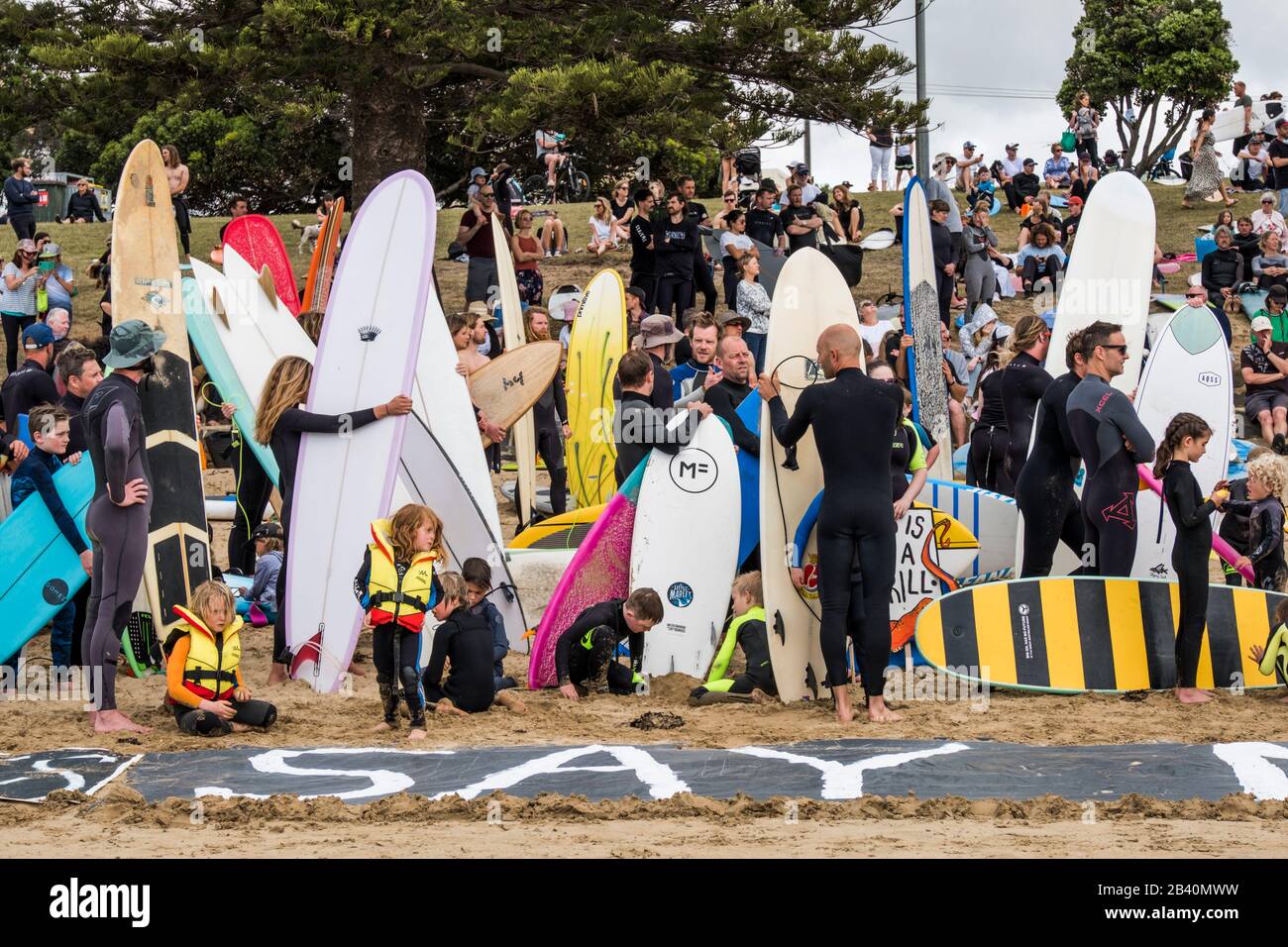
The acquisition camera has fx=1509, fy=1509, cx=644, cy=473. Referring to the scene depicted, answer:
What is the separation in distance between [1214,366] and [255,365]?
5736 mm

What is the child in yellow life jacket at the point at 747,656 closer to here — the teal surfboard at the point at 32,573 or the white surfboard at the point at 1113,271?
the teal surfboard at the point at 32,573

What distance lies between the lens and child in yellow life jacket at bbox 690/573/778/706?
6.71m

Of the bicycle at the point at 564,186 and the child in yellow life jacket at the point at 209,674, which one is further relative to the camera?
the bicycle at the point at 564,186

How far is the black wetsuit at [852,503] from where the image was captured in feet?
20.0

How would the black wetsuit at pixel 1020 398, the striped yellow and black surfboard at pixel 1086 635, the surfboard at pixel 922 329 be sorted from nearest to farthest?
1. the striped yellow and black surfboard at pixel 1086 635
2. the black wetsuit at pixel 1020 398
3. the surfboard at pixel 922 329

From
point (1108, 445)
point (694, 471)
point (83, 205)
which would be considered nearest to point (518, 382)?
point (694, 471)

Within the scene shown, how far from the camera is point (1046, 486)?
7172 mm

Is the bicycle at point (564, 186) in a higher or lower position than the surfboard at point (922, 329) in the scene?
higher

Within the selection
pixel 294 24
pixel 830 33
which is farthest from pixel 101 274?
pixel 830 33

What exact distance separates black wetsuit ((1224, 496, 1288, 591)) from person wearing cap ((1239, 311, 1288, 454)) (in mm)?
4751

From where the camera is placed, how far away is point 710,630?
7.21 meters

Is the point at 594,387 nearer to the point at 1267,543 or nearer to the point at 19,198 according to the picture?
the point at 1267,543

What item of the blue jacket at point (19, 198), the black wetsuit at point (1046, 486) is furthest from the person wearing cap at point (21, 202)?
the black wetsuit at point (1046, 486)

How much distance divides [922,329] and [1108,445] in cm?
346
